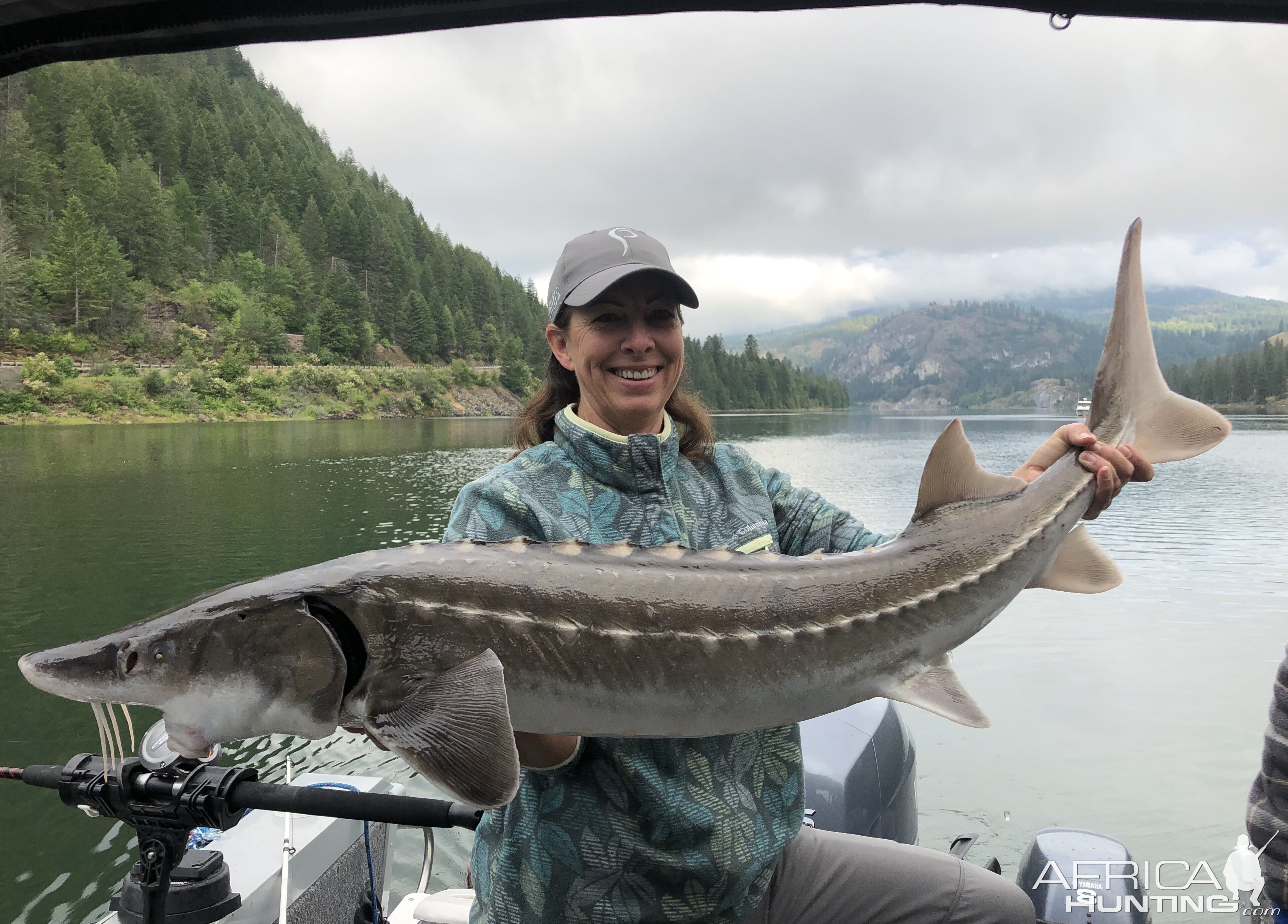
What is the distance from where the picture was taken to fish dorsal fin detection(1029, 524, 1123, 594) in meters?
1.92

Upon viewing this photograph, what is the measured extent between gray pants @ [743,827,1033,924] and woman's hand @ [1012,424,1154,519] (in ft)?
3.29

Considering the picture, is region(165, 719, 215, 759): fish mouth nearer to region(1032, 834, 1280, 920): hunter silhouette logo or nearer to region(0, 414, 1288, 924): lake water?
region(1032, 834, 1280, 920): hunter silhouette logo

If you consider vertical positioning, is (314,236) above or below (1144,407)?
above

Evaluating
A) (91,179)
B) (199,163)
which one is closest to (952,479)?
(91,179)

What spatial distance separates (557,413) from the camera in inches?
88.1

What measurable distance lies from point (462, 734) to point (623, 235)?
128 centimetres

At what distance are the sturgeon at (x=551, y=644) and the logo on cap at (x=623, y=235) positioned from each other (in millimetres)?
795

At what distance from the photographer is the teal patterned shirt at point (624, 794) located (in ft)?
5.31

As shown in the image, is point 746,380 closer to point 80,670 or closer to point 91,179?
point 91,179

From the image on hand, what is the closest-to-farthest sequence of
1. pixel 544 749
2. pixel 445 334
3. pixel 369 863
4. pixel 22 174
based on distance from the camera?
pixel 544 749, pixel 369 863, pixel 22 174, pixel 445 334

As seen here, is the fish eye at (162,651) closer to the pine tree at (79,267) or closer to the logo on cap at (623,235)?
the logo on cap at (623,235)

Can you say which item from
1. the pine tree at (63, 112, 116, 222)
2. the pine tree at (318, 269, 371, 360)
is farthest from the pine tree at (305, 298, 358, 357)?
the pine tree at (63, 112, 116, 222)

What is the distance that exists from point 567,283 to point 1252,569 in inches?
638

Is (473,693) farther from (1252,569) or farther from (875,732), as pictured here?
(1252,569)
